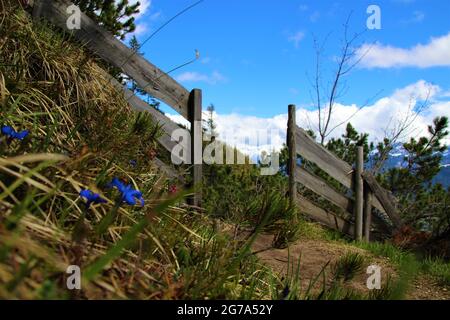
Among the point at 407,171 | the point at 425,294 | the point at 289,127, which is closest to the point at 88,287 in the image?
the point at 425,294

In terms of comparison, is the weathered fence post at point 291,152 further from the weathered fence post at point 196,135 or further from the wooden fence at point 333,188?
the weathered fence post at point 196,135

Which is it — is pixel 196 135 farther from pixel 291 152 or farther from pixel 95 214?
pixel 95 214

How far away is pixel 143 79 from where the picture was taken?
17.7 feet

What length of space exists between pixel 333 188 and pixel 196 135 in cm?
393

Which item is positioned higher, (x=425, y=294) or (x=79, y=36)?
(x=79, y=36)

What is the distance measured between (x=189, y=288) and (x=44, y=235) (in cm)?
51

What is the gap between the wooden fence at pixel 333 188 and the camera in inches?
315

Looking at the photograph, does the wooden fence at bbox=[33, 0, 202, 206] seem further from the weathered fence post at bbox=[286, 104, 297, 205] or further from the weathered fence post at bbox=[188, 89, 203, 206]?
the weathered fence post at bbox=[286, 104, 297, 205]
